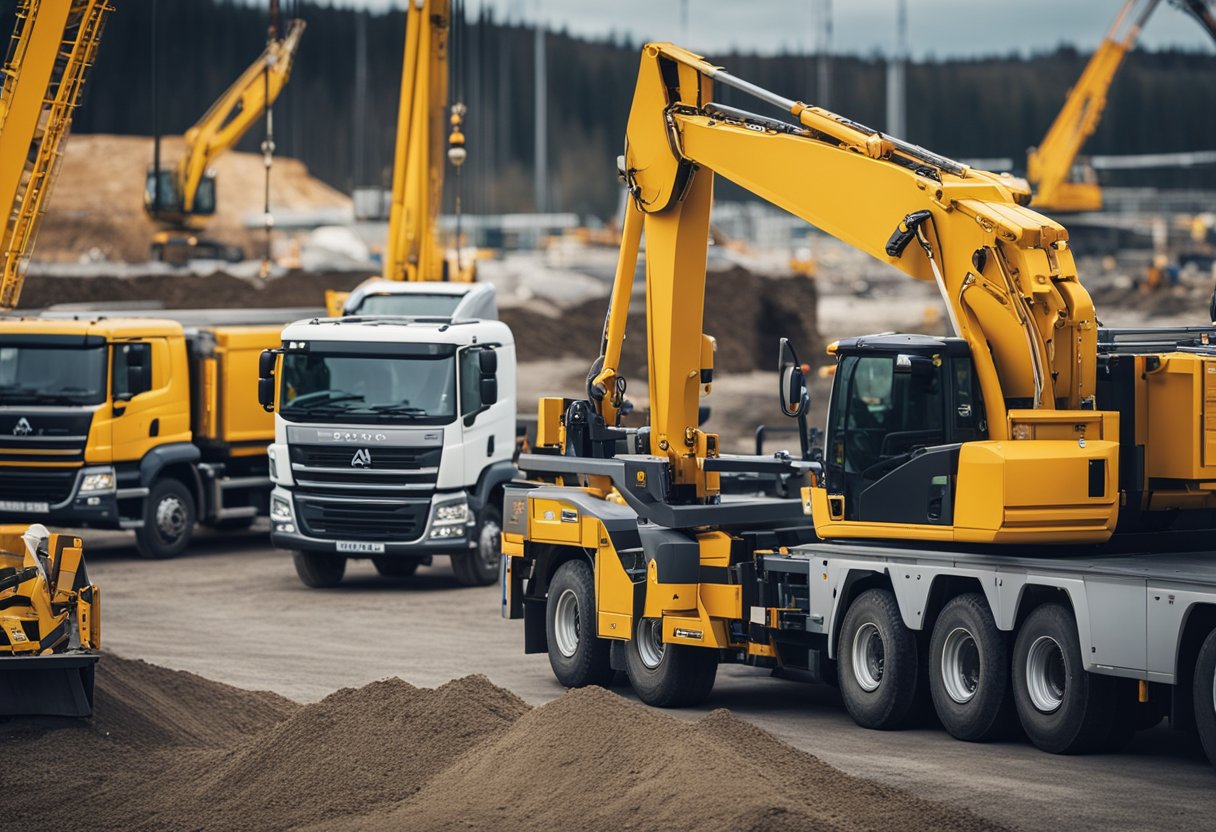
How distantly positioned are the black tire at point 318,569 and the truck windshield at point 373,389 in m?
2.07

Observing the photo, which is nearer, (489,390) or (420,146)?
(489,390)

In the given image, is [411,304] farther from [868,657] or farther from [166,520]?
[868,657]

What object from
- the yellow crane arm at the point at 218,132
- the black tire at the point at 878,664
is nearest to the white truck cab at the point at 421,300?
the black tire at the point at 878,664

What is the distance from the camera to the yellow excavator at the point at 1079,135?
73812 mm

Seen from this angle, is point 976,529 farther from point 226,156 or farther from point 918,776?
point 226,156

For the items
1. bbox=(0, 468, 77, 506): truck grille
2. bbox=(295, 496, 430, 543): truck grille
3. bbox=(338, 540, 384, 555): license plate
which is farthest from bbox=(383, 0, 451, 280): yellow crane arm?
bbox=(338, 540, 384, 555): license plate

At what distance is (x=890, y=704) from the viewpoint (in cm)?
1408

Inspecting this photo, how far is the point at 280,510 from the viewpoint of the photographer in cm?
2325

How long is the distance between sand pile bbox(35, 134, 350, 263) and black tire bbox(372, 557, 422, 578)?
67043mm

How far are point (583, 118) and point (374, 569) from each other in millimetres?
104650

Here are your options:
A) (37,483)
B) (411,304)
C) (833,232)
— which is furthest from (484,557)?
(833,232)

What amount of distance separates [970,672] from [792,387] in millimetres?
2498

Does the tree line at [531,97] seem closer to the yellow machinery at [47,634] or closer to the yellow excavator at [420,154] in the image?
the yellow excavator at [420,154]

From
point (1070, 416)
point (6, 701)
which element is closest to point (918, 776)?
point (1070, 416)
